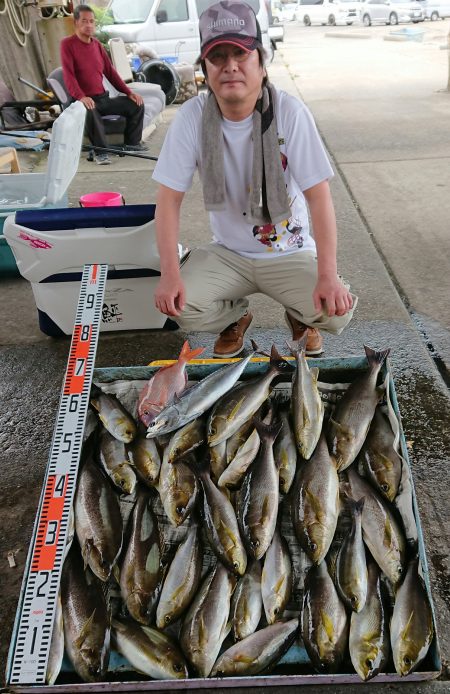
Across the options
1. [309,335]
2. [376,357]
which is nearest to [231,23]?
[376,357]

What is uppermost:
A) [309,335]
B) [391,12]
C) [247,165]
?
[247,165]

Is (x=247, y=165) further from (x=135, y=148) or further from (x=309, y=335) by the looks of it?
(x=135, y=148)

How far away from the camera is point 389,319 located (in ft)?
11.0

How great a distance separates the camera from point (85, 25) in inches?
253

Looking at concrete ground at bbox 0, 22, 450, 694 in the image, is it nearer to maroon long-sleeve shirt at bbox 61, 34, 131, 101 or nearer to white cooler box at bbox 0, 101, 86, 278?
white cooler box at bbox 0, 101, 86, 278

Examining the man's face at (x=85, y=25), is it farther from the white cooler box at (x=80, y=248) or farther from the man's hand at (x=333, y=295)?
the man's hand at (x=333, y=295)

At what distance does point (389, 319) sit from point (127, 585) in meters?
2.30

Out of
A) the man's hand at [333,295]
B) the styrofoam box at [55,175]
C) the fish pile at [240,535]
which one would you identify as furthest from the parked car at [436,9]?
the fish pile at [240,535]

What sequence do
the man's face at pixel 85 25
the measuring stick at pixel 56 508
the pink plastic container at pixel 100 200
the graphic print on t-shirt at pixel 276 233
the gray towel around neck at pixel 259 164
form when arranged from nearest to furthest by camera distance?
the measuring stick at pixel 56 508, the gray towel around neck at pixel 259 164, the graphic print on t-shirt at pixel 276 233, the pink plastic container at pixel 100 200, the man's face at pixel 85 25

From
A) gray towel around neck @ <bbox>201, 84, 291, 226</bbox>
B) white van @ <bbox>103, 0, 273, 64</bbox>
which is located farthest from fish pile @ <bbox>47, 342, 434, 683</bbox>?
white van @ <bbox>103, 0, 273, 64</bbox>

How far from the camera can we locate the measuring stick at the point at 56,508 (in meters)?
1.47

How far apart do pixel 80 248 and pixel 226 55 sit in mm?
1187

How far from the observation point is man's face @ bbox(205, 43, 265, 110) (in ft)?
7.04

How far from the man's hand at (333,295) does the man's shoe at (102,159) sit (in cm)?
523
